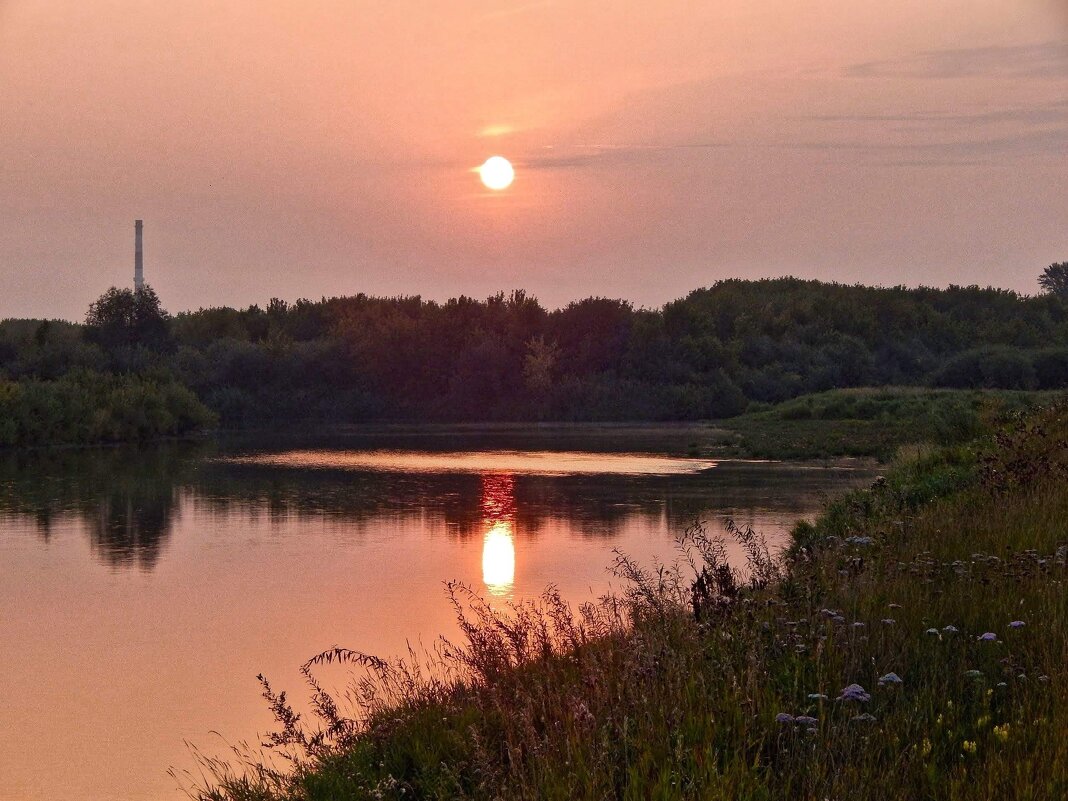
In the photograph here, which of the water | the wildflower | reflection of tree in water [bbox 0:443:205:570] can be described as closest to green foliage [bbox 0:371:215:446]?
reflection of tree in water [bbox 0:443:205:570]

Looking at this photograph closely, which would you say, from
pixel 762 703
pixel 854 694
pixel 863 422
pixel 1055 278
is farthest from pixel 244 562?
pixel 1055 278

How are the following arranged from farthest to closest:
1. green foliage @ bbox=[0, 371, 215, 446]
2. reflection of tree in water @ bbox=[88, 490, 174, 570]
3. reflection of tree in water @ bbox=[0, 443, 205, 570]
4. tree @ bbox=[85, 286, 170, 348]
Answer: tree @ bbox=[85, 286, 170, 348]
green foliage @ bbox=[0, 371, 215, 446]
reflection of tree in water @ bbox=[0, 443, 205, 570]
reflection of tree in water @ bbox=[88, 490, 174, 570]

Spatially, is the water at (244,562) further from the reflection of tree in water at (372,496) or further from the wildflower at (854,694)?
the wildflower at (854,694)

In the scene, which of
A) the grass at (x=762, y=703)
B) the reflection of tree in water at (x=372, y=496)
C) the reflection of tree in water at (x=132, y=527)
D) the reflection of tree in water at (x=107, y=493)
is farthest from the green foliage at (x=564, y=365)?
the grass at (x=762, y=703)

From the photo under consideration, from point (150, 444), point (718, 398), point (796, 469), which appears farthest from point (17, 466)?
point (718, 398)

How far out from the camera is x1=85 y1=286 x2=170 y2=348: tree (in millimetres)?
67062

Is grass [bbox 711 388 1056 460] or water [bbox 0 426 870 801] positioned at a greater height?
grass [bbox 711 388 1056 460]

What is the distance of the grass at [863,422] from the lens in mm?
31359

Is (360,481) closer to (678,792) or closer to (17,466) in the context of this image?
(17,466)

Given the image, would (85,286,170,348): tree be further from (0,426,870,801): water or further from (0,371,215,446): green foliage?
(0,426,870,801): water

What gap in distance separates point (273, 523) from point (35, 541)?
4375 millimetres

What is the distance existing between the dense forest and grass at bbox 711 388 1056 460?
32.3ft

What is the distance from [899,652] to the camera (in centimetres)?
685

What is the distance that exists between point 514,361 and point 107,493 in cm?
4602
